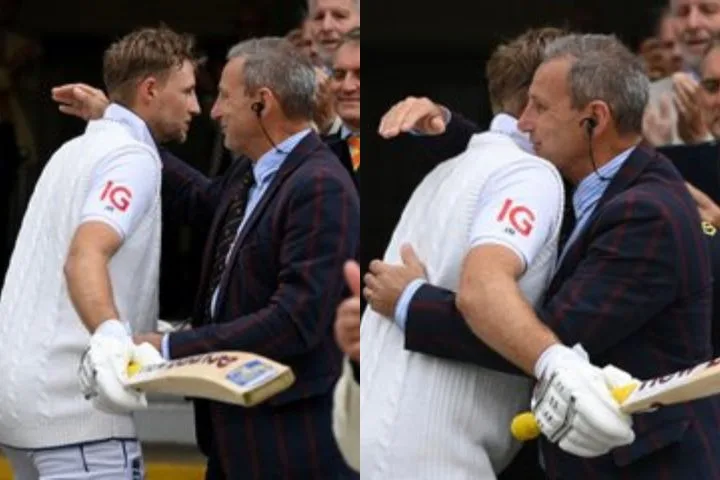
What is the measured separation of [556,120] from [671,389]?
1.36 ft

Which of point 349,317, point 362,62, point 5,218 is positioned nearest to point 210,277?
point 362,62

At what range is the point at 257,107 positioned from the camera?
2.42m

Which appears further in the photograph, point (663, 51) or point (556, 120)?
point (663, 51)

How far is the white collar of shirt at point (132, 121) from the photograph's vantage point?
257 cm

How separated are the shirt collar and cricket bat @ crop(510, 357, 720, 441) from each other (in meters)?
0.60

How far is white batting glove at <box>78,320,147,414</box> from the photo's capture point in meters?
2.20

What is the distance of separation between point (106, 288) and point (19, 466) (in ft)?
1.21

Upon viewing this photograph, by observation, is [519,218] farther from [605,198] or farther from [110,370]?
[110,370]

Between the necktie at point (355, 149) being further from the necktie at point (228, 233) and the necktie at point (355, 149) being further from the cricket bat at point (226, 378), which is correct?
the cricket bat at point (226, 378)

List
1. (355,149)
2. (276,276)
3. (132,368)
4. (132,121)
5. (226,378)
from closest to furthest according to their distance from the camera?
(226,378) → (132,368) → (276,276) → (355,149) → (132,121)

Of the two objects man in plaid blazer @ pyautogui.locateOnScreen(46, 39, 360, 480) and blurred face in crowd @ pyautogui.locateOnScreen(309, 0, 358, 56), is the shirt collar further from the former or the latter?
blurred face in crowd @ pyautogui.locateOnScreen(309, 0, 358, 56)

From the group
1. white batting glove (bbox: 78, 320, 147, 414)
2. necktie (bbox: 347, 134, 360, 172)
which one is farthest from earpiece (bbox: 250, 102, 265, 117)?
white batting glove (bbox: 78, 320, 147, 414)

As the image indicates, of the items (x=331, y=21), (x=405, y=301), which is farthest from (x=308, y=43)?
(x=405, y=301)

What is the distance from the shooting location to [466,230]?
2174 mm
